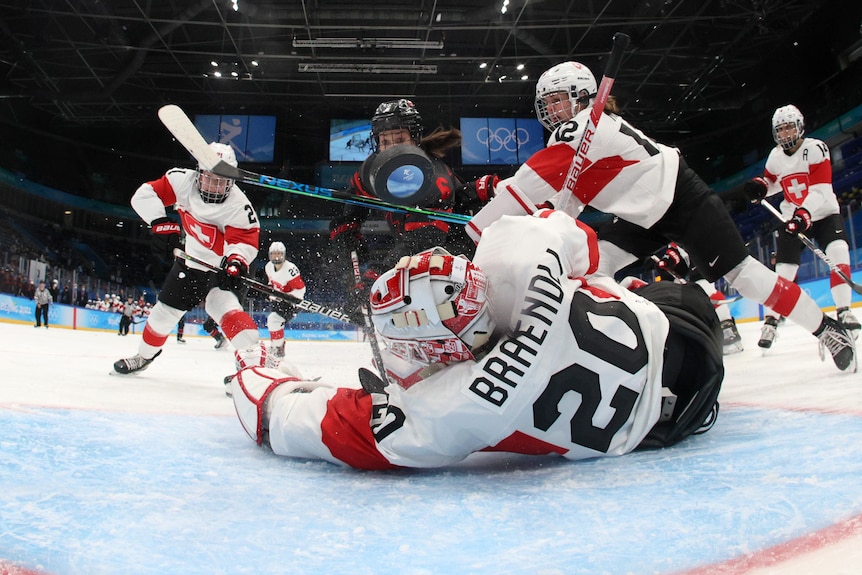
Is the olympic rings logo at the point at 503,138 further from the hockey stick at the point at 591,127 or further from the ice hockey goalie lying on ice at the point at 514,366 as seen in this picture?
the ice hockey goalie lying on ice at the point at 514,366

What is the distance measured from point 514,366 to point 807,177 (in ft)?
12.9

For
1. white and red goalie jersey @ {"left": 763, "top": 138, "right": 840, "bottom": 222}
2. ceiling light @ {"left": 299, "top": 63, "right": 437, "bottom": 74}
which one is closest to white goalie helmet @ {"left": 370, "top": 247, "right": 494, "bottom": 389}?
white and red goalie jersey @ {"left": 763, "top": 138, "right": 840, "bottom": 222}

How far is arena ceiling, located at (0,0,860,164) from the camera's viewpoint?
34.1ft

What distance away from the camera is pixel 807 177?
13.3 ft

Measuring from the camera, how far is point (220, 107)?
46.3 ft

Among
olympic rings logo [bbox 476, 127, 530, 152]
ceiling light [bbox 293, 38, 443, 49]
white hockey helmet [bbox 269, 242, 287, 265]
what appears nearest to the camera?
white hockey helmet [bbox 269, 242, 287, 265]

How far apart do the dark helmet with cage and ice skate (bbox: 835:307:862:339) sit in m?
2.41

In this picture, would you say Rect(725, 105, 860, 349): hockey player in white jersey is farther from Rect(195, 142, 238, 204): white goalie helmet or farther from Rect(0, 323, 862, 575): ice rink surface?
Rect(195, 142, 238, 204): white goalie helmet

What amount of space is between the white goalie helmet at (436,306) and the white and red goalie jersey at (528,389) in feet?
0.18

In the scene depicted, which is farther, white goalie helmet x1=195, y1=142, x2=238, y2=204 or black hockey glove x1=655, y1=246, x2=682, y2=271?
black hockey glove x1=655, y1=246, x2=682, y2=271

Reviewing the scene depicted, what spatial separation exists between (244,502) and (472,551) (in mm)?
443

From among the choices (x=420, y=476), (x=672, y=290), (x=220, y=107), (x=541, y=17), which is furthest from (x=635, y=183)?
(x=220, y=107)

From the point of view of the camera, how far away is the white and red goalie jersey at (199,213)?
329 centimetres

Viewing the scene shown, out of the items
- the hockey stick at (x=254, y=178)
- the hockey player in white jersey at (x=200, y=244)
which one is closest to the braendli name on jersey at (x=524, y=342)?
the hockey stick at (x=254, y=178)
